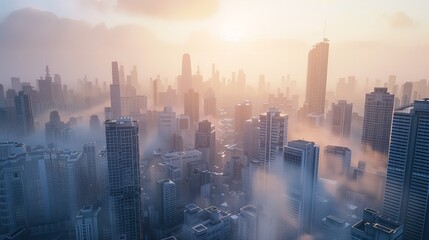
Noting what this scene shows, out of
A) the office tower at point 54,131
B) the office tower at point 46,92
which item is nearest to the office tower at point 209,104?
the office tower at point 54,131

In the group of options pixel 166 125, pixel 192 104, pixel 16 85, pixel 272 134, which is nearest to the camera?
pixel 272 134

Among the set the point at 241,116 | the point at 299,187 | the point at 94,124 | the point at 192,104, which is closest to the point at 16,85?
the point at 94,124

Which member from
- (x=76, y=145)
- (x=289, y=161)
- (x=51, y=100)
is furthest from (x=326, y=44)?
(x=51, y=100)

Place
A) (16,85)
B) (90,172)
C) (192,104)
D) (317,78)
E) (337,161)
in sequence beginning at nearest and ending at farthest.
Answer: (90,172) → (337,161) → (16,85) → (192,104) → (317,78)

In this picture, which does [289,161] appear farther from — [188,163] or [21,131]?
[21,131]

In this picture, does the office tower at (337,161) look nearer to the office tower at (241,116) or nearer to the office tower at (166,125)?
the office tower at (241,116)

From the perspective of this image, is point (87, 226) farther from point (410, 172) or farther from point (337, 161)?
point (337, 161)

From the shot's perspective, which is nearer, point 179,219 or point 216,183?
point 179,219

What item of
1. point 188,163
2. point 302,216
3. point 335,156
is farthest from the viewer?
point 188,163
